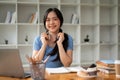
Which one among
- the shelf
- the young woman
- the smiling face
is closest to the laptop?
the young woman

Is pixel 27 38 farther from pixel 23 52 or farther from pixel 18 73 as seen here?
pixel 18 73

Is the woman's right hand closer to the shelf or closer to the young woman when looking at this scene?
the young woman

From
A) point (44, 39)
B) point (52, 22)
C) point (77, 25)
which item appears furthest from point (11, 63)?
point (77, 25)

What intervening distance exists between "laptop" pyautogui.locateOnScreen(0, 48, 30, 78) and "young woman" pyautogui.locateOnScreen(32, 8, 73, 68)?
1.99ft

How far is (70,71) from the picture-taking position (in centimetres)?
157

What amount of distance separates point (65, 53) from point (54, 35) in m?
0.30

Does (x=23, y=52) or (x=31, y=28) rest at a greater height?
(x=31, y=28)

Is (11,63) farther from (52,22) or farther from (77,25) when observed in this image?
(77,25)

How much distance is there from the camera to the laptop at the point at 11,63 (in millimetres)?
1374

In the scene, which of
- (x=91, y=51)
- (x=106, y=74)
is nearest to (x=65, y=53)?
(x=106, y=74)

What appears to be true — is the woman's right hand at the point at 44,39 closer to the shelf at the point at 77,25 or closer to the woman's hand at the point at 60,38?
the woman's hand at the point at 60,38

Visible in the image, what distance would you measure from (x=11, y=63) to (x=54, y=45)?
85 centimetres

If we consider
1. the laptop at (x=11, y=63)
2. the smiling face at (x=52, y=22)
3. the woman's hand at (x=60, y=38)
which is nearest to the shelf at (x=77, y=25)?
the smiling face at (x=52, y=22)

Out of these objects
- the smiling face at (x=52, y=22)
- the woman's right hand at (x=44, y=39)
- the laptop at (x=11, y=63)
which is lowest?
the laptop at (x=11, y=63)
